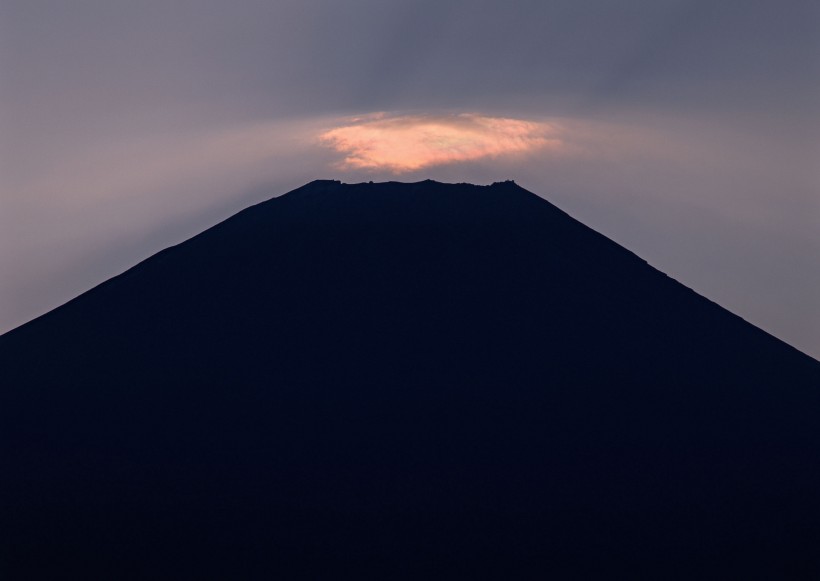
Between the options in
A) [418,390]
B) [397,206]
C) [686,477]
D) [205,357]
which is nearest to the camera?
[686,477]

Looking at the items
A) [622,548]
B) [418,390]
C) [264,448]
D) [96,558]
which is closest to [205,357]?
[264,448]

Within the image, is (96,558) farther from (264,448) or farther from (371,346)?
(371,346)

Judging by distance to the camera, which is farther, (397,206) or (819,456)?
(397,206)

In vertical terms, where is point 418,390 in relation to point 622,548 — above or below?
above

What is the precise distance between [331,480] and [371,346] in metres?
7.12

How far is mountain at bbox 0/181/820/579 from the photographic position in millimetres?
25172

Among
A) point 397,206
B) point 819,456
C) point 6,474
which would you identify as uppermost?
point 397,206

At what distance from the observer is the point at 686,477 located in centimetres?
2861

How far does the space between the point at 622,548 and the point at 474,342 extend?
36.0 feet

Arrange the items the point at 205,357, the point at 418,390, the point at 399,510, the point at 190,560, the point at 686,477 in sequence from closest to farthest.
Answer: the point at 190,560
the point at 399,510
the point at 686,477
the point at 418,390
the point at 205,357

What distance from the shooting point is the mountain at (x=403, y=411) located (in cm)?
2517

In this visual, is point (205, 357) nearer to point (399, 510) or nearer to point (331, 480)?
point (331, 480)

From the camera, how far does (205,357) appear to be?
34125 mm

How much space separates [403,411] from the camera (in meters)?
30.8
